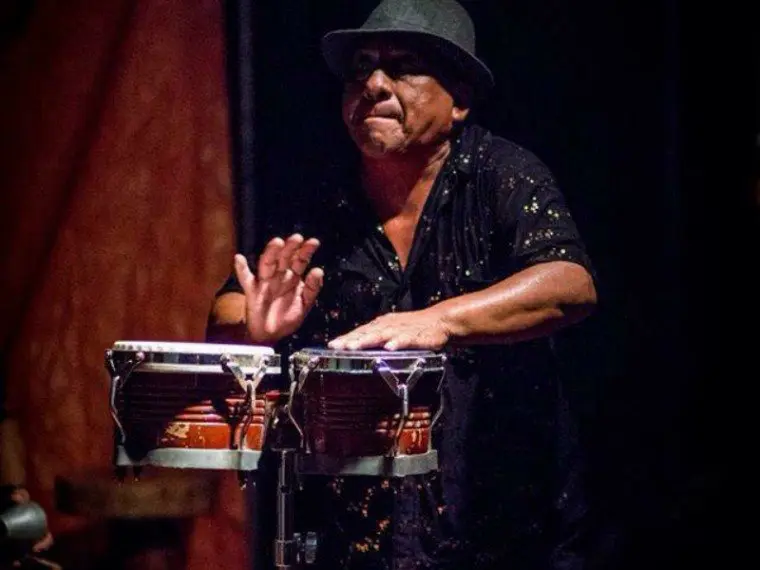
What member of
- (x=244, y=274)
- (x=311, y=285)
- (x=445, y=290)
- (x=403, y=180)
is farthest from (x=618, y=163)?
(x=244, y=274)

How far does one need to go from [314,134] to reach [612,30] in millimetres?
1165

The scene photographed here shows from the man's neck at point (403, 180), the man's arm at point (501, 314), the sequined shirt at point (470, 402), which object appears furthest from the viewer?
the man's neck at point (403, 180)

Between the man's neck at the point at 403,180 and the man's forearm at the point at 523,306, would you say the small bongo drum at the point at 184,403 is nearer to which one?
the man's forearm at the point at 523,306

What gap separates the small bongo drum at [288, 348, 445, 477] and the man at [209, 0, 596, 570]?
0.38 metres

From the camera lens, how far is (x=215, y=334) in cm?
312

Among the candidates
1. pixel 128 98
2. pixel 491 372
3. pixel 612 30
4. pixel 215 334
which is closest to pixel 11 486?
pixel 215 334

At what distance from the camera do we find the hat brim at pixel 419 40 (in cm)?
325

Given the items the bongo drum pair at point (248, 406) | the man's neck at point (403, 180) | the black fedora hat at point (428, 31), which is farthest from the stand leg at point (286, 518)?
the black fedora hat at point (428, 31)

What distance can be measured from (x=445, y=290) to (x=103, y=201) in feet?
4.83

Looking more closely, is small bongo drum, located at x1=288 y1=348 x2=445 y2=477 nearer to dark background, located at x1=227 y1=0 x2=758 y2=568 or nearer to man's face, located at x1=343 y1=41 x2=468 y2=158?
man's face, located at x1=343 y1=41 x2=468 y2=158

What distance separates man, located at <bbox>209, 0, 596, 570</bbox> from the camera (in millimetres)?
2908

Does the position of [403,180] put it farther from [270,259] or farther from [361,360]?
[361,360]

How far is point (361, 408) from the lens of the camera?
2.50 m

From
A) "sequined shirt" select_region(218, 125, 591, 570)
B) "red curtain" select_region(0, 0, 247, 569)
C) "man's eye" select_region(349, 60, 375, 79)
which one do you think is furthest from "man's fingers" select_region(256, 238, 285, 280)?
"red curtain" select_region(0, 0, 247, 569)
